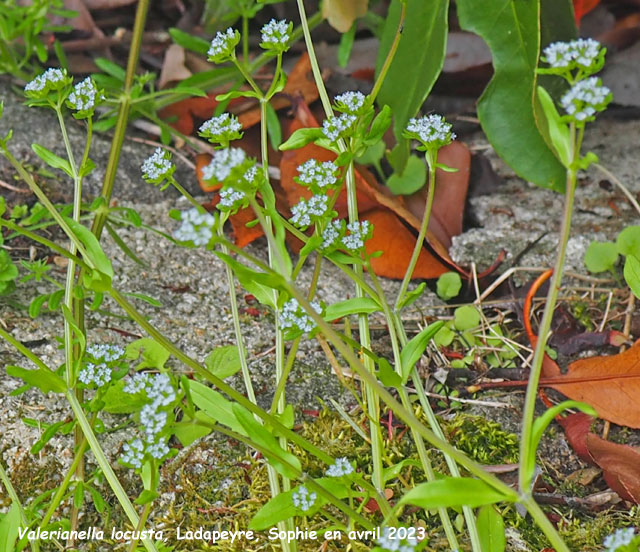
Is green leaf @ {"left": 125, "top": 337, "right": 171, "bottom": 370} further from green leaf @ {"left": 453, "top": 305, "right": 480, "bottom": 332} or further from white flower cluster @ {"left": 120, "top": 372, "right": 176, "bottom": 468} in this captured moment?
green leaf @ {"left": 453, "top": 305, "right": 480, "bottom": 332}

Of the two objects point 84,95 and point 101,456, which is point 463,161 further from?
point 101,456

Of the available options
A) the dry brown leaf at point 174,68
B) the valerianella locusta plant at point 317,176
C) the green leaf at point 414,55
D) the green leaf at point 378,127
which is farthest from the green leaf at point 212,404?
the dry brown leaf at point 174,68

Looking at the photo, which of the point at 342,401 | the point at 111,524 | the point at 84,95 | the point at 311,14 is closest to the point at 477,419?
the point at 342,401

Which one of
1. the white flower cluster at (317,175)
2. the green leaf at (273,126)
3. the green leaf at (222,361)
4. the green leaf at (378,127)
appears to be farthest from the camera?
the green leaf at (273,126)

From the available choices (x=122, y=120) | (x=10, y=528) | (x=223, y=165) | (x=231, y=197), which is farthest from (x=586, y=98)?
(x=122, y=120)

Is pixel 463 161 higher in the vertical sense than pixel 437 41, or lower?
lower

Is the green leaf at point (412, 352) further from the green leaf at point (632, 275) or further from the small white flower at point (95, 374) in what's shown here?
the small white flower at point (95, 374)
